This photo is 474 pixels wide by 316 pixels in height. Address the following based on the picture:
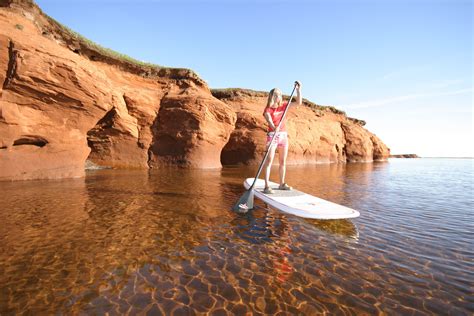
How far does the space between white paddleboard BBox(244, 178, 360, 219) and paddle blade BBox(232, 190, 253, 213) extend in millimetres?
381

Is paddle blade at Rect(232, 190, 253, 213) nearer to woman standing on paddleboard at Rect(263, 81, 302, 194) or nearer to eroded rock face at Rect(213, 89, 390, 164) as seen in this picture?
woman standing on paddleboard at Rect(263, 81, 302, 194)

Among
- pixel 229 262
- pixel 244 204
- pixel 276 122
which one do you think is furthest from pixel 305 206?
pixel 276 122

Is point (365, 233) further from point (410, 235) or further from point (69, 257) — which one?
point (69, 257)

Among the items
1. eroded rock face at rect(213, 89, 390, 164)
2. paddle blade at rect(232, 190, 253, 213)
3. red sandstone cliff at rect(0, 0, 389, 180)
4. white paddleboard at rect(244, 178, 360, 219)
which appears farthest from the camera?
eroded rock face at rect(213, 89, 390, 164)

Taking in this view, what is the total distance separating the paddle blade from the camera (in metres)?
6.19

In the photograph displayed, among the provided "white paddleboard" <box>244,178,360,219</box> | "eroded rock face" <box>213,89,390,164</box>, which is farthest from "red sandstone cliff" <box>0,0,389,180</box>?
"white paddleboard" <box>244,178,360,219</box>

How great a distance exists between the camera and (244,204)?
20.6 feet

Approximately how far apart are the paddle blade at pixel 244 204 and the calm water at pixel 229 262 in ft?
0.87

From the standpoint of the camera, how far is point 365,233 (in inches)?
186

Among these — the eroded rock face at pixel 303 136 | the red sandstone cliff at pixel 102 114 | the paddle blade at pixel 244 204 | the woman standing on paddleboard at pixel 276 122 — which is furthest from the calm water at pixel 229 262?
the eroded rock face at pixel 303 136

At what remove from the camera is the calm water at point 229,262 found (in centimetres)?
263

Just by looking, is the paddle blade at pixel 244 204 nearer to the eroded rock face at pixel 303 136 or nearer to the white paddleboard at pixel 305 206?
the white paddleboard at pixel 305 206

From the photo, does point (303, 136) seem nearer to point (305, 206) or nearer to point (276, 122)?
point (276, 122)

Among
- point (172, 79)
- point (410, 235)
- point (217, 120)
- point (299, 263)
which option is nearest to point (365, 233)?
point (410, 235)
